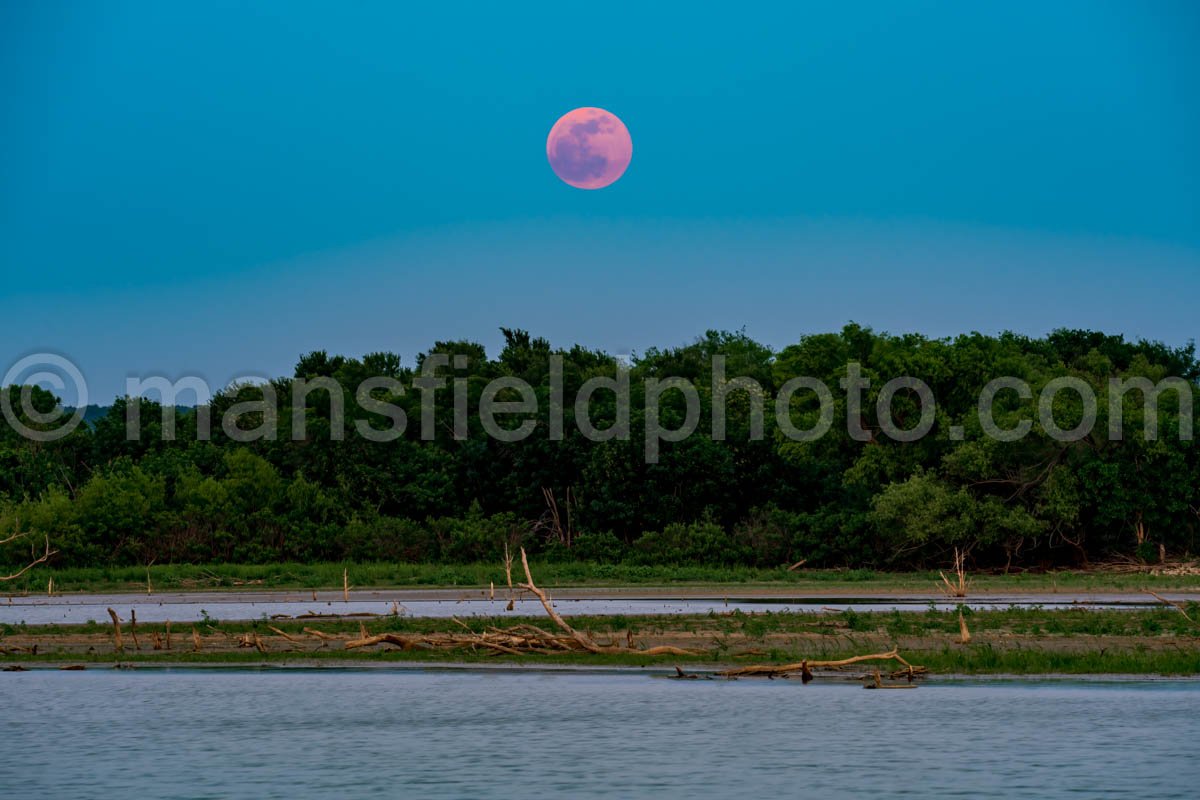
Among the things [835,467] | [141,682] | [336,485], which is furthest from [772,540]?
→ [141,682]

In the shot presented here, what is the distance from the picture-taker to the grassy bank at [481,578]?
6806cm

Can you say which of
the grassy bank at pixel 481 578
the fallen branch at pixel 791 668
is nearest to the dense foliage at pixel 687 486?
the grassy bank at pixel 481 578

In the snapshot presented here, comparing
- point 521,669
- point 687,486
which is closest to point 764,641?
point 521,669

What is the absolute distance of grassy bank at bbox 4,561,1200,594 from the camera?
223ft

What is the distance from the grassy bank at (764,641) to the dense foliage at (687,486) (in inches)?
1080

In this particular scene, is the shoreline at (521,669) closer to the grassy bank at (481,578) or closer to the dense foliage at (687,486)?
the grassy bank at (481,578)

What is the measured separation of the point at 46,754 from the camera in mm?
25656

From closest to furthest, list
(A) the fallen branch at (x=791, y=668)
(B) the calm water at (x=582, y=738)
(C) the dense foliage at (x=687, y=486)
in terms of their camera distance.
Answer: (B) the calm water at (x=582, y=738), (A) the fallen branch at (x=791, y=668), (C) the dense foliage at (x=687, y=486)

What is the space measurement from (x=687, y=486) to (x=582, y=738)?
5503cm

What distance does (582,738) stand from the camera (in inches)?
1076

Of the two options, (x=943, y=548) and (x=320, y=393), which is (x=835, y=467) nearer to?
(x=943, y=548)

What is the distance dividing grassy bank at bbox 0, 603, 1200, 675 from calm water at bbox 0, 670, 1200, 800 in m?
1.48

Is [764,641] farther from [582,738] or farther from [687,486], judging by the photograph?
[687,486]

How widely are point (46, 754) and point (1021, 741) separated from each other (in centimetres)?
1614
